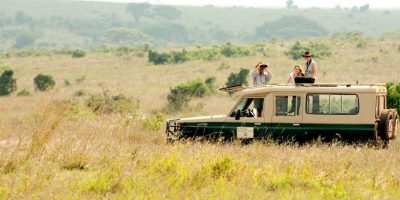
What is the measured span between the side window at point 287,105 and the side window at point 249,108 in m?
0.34

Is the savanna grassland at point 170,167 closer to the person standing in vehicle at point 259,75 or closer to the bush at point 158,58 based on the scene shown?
the person standing in vehicle at point 259,75

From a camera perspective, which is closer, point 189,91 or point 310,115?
point 310,115

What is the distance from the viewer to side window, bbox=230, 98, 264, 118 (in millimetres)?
13711

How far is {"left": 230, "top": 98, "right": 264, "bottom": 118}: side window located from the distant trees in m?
143

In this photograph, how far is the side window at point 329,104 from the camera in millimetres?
13320

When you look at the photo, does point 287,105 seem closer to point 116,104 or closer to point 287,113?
point 287,113

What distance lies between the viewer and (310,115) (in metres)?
13.4

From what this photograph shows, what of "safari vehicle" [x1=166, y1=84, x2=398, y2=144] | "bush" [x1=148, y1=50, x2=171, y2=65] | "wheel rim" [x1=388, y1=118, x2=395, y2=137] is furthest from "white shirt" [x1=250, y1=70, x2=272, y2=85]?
"bush" [x1=148, y1=50, x2=171, y2=65]

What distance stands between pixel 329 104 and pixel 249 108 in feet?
5.07

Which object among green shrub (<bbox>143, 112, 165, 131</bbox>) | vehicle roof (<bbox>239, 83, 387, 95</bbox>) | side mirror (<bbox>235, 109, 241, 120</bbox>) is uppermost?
vehicle roof (<bbox>239, 83, 387, 95</bbox>)

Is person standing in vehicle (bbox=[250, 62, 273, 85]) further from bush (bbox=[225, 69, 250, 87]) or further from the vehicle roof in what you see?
bush (bbox=[225, 69, 250, 87])

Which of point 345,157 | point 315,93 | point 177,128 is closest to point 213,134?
point 177,128

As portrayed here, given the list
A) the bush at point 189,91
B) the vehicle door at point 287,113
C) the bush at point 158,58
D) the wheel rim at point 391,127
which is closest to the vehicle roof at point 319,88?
the vehicle door at point 287,113

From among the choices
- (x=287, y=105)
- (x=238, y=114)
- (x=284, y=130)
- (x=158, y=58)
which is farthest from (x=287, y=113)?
(x=158, y=58)
